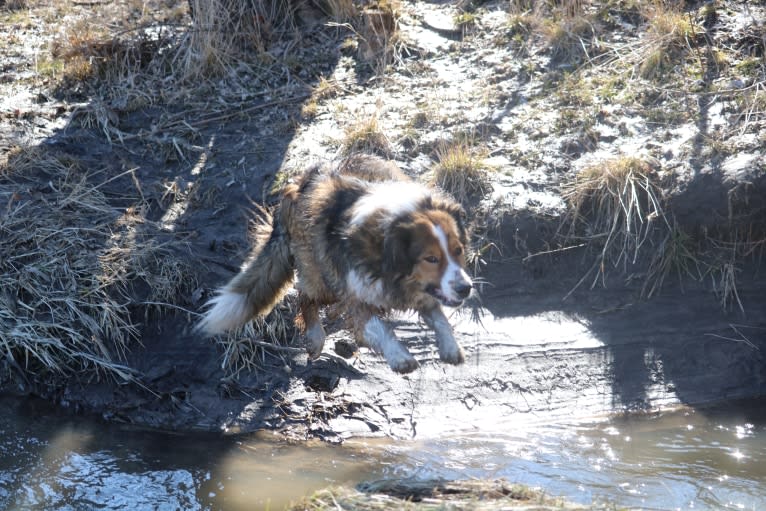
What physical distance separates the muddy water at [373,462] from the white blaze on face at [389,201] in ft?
5.47

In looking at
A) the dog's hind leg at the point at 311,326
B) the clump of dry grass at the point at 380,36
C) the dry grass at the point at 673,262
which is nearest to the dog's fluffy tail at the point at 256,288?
the dog's hind leg at the point at 311,326

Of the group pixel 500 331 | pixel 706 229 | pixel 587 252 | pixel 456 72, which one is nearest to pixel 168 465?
pixel 500 331

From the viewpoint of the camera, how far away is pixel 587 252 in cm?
720

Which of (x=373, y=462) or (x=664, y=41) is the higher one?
(x=664, y=41)

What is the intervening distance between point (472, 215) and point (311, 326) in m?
2.01

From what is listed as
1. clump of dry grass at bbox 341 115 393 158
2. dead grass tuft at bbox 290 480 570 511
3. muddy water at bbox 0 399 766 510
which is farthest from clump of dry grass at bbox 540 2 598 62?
dead grass tuft at bbox 290 480 570 511

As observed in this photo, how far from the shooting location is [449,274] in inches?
193

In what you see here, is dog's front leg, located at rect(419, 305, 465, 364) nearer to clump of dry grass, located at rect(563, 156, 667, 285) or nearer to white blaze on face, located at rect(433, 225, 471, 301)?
white blaze on face, located at rect(433, 225, 471, 301)

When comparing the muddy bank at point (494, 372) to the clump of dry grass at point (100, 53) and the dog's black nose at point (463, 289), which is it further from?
the clump of dry grass at point (100, 53)

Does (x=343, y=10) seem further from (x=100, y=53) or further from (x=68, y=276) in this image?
(x=68, y=276)

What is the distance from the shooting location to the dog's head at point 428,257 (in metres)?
4.89

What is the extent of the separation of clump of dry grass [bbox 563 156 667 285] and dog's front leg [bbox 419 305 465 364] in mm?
2223

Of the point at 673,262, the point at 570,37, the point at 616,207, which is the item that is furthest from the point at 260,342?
the point at 570,37

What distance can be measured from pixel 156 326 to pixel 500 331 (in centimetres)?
270
